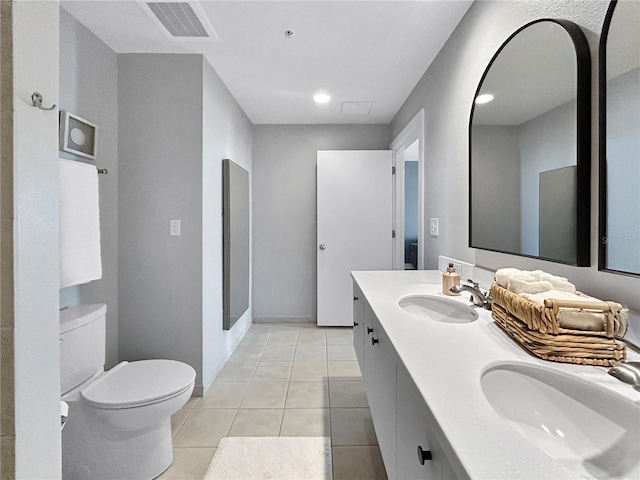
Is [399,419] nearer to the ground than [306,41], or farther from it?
nearer to the ground

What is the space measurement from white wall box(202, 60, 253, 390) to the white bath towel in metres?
0.70

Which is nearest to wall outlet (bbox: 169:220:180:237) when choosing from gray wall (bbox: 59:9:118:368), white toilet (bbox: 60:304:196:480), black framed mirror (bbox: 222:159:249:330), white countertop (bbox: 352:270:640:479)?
gray wall (bbox: 59:9:118:368)

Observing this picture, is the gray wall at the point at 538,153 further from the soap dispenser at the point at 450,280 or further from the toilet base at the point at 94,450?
the toilet base at the point at 94,450

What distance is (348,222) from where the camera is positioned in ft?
11.8

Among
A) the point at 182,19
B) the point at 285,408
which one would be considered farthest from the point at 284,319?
the point at 182,19

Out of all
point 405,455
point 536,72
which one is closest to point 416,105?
point 536,72

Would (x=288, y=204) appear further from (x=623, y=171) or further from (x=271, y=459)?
(x=623, y=171)

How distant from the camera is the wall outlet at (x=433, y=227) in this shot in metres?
2.23

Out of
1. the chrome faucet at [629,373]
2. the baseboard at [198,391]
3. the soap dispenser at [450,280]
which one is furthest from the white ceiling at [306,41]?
the baseboard at [198,391]

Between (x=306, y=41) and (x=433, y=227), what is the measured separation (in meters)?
1.47

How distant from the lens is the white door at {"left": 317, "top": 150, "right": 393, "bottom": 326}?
3.56 meters

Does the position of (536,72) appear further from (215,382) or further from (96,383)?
(215,382)

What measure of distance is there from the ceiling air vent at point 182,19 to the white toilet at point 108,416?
5.30 ft

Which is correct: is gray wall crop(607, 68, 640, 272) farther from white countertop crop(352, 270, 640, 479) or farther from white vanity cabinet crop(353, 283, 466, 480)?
white vanity cabinet crop(353, 283, 466, 480)
